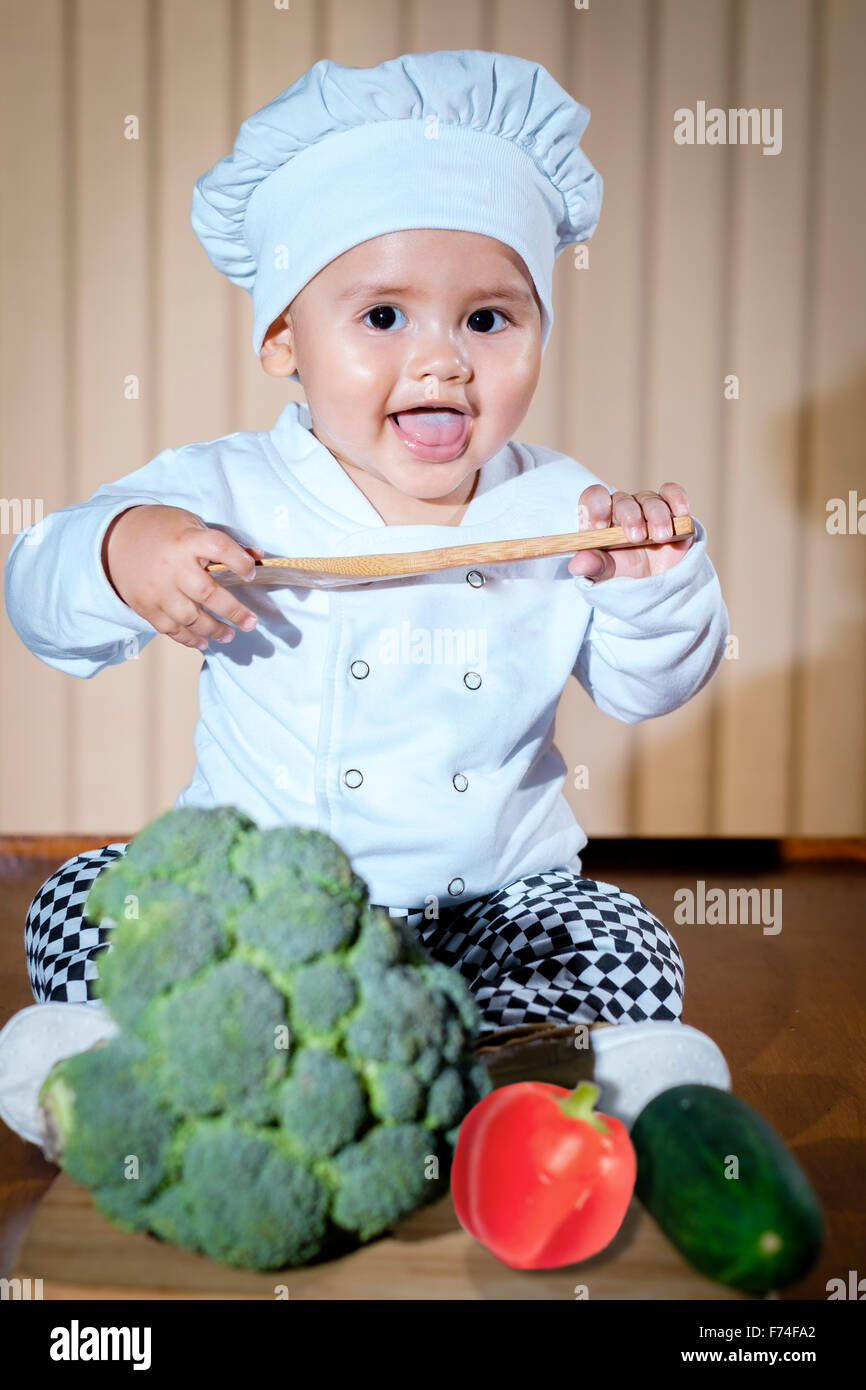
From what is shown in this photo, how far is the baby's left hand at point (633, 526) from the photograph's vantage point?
812mm

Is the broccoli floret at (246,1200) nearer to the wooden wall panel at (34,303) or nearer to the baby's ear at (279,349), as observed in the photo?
the baby's ear at (279,349)

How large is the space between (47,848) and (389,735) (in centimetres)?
99

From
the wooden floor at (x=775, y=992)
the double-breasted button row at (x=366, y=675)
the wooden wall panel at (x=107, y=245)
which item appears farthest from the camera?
the wooden wall panel at (x=107, y=245)

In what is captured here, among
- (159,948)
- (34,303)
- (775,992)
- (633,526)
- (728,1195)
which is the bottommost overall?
(775,992)

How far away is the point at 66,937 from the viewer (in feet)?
2.84

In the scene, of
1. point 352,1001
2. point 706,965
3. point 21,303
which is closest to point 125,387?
point 21,303

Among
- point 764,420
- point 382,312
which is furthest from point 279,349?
point 764,420

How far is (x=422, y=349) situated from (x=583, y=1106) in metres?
0.49

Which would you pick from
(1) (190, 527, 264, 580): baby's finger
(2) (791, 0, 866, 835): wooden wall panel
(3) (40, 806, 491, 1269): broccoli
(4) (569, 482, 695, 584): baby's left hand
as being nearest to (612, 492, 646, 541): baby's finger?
(4) (569, 482, 695, 584): baby's left hand

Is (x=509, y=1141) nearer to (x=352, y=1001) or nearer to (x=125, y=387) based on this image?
(x=352, y=1001)

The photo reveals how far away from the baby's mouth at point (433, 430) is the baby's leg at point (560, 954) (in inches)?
12.6

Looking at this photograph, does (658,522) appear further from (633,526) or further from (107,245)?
(107,245)

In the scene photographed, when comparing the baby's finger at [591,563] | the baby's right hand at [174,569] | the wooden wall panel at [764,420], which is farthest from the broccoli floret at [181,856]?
the wooden wall panel at [764,420]

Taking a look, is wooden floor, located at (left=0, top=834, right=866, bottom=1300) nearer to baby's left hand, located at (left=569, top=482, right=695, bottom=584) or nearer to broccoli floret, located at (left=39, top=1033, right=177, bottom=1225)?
broccoli floret, located at (left=39, top=1033, right=177, bottom=1225)
